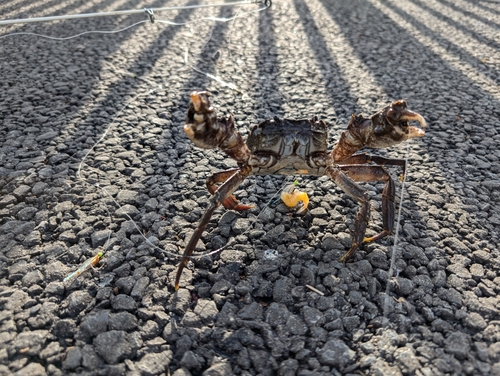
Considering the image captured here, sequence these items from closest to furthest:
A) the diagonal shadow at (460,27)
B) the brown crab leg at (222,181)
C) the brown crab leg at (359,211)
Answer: the brown crab leg at (359,211), the brown crab leg at (222,181), the diagonal shadow at (460,27)

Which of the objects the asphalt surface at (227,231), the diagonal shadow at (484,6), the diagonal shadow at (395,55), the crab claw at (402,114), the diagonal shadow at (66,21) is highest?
the diagonal shadow at (66,21)

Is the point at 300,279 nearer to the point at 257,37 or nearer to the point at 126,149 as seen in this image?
the point at 126,149

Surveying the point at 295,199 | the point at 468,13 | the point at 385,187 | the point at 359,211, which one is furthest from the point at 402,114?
the point at 468,13

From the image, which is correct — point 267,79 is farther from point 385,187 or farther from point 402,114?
point 402,114

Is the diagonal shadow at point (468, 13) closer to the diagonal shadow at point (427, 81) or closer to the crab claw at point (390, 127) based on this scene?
the diagonal shadow at point (427, 81)

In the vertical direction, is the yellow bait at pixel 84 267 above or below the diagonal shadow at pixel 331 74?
below

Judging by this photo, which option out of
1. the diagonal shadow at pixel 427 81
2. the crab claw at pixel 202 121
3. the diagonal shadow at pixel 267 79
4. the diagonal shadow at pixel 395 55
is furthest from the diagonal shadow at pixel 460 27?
the crab claw at pixel 202 121

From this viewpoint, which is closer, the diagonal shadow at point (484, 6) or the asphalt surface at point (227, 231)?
the asphalt surface at point (227, 231)

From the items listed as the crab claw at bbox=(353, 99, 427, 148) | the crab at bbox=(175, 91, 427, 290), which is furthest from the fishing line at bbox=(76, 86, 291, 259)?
the crab claw at bbox=(353, 99, 427, 148)

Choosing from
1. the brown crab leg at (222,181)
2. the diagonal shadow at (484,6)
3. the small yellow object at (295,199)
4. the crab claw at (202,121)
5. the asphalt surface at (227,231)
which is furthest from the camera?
the diagonal shadow at (484,6)
